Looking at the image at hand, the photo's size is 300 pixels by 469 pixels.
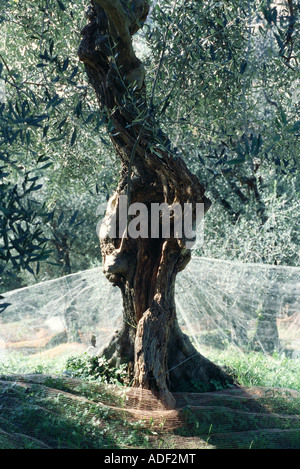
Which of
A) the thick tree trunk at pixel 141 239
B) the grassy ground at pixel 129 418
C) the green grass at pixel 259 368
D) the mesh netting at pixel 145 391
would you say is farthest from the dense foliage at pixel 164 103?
the green grass at pixel 259 368

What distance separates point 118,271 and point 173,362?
1.29 meters

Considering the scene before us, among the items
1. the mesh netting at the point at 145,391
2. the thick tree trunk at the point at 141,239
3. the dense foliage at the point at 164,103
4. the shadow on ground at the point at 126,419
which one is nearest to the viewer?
the dense foliage at the point at 164,103

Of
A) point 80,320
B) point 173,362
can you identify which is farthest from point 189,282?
point 173,362

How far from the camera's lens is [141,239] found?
5461 millimetres

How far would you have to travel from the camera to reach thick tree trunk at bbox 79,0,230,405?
4711mm

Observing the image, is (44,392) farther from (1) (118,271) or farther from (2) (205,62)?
(2) (205,62)

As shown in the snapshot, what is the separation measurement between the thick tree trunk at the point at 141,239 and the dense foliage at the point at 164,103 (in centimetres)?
26

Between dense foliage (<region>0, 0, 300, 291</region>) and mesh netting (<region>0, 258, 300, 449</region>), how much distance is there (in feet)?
3.96

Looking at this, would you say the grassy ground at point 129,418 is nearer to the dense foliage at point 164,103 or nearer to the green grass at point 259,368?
the green grass at point 259,368

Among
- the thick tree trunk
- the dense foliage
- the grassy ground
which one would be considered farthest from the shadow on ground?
the dense foliage

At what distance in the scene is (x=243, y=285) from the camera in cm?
820

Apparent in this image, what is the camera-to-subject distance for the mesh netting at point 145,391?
445 centimetres

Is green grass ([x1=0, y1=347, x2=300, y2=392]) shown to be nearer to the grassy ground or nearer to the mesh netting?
the mesh netting

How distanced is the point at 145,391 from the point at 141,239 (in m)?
1.65
